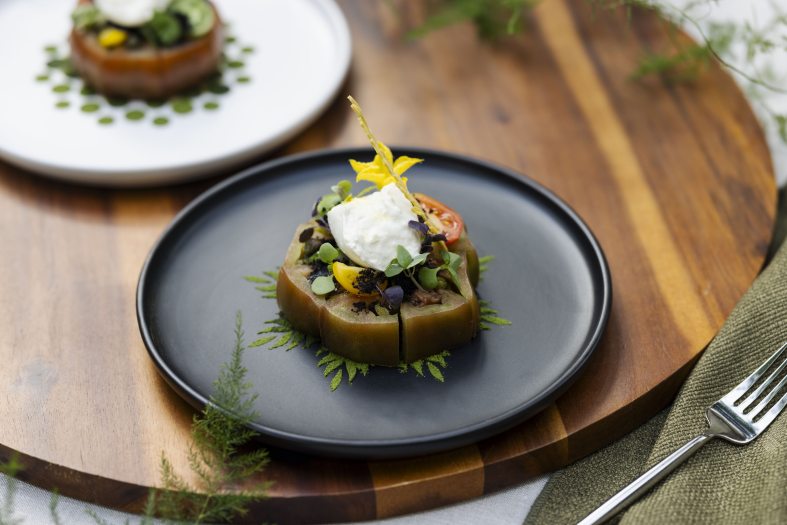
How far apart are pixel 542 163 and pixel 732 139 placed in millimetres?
707

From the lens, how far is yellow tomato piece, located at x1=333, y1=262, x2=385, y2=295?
7.90 ft

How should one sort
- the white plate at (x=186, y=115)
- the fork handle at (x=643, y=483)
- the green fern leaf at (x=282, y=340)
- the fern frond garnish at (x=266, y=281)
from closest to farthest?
1. the fork handle at (x=643, y=483)
2. the green fern leaf at (x=282, y=340)
3. the fern frond garnish at (x=266, y=281)
4. the white plate at (x=186, y=115)

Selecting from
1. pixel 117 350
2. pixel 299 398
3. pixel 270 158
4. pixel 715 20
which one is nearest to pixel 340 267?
pixel 299 398

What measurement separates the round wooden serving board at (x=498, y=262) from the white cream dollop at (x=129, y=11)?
0.64 m

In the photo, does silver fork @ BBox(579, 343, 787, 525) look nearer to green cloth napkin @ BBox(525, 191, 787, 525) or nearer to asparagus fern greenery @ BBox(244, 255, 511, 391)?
green cloth napkin @ BBox(525, 191, 787, 525)

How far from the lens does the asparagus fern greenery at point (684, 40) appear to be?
12.1 ft

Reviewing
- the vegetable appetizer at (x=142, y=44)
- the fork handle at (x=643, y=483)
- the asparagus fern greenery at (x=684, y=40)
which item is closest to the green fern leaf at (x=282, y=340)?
the fork handle at (x=643, y=483)

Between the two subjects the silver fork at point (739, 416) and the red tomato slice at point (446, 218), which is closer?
the silver fork at point (739, 416)

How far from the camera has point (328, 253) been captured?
2.47 m

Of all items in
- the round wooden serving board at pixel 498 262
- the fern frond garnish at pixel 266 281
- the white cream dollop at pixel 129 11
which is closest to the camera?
the round wooden serving board at pixel 498 262

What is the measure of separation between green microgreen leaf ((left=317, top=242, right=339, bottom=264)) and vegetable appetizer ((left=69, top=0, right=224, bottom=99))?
4.44 feet

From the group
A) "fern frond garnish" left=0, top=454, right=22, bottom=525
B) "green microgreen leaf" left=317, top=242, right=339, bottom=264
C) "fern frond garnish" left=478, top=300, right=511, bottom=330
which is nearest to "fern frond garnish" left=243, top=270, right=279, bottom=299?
"green microgreen leaf" left=317, top=242, right=339, bottom=264

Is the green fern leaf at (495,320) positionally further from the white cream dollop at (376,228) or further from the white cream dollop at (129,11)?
the white cream dollop at (129,11)

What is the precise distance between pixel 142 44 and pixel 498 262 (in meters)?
1.59
